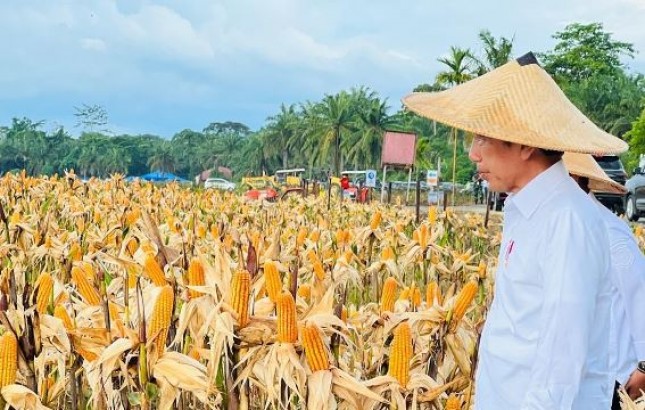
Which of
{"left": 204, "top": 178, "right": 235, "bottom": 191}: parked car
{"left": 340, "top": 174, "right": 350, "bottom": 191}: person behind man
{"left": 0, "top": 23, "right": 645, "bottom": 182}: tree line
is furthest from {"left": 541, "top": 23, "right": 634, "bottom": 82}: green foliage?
{"left": 340, "top": 174, "right": 350, "bottom": 191}: person behind man

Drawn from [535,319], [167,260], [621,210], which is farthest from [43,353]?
[621,210]

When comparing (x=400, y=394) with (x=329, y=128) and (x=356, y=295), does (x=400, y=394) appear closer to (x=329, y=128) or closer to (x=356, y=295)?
(x=356, y=295)

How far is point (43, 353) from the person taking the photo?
7.82 ft

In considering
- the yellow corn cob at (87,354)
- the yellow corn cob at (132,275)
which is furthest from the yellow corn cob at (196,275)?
the yellow corn cob at (132,275)

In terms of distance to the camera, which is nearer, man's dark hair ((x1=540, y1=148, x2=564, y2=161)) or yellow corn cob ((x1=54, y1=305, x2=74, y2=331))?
man's dark hair ((x1=540, y1=148, x2=564, y2=161))

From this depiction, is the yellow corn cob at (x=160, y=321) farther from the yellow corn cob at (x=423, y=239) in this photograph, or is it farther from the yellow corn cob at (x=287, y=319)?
the yellow corn cob at (x=423, y=239)

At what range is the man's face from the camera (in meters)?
2.14

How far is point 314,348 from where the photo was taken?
81.1 inches

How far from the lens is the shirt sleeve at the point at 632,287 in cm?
251

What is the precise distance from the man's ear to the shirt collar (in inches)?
2.6

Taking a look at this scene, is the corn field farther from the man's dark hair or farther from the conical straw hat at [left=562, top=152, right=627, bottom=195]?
the conical straw hat at [left=562, top=152, right=627, bottom=195]

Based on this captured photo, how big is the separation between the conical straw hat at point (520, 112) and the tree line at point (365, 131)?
28.9 meters

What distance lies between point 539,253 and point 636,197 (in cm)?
1867

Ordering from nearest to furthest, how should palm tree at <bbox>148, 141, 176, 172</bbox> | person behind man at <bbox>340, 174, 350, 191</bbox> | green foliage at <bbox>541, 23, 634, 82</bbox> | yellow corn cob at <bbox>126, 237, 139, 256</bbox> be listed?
1. yellow corn cob at <bbox>126, 237, 139, 256</bbox>
2. person behind man at <bbox>340, 174, 350, 191</bbox>
3. green foliage at <bbox>541, 23, 634, 82</bbox>
4. palm tree at <bbox>148, 141, 176, 172</bbox>
